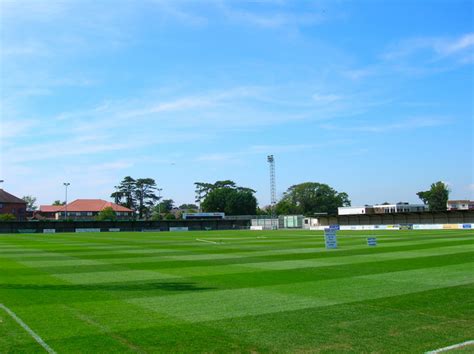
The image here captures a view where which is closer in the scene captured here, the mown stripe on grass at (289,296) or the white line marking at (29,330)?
the white line marking at (29,330)

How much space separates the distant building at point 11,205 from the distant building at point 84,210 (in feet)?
57.8

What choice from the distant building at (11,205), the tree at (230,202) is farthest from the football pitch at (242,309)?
the tree at (230,202)

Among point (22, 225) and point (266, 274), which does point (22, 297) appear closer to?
point (266, 274)

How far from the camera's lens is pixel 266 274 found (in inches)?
765

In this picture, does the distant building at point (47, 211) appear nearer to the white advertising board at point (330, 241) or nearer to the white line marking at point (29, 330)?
the white advertising board at point (330, 241)

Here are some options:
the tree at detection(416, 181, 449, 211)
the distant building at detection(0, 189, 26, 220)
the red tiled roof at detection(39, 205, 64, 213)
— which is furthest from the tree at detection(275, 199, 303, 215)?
the distant building at detection(0, 189, 26, 220)

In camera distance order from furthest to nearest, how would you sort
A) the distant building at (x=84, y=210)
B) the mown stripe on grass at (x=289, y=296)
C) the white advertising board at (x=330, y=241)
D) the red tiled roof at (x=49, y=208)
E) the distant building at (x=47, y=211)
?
the red tiled roof at (x=49, y=208) < the distant building at (x=47, y=211) < the distant building at (x=84, y=210) < the white advertising board at (x=330, y=241) < the mown stripe on grass at (x=289, y=296)

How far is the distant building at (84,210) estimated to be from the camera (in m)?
178

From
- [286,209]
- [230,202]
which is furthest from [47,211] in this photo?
[286,209]

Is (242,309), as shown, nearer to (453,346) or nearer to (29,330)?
(29,330)

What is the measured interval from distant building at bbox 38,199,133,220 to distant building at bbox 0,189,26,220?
17.6 meters

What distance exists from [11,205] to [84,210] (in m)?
28.8

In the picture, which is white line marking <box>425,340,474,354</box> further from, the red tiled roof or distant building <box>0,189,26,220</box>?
the red tiled roof

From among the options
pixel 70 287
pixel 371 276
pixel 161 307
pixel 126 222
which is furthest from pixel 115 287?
pixel 126 222
